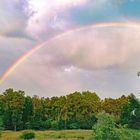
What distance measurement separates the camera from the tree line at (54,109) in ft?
367

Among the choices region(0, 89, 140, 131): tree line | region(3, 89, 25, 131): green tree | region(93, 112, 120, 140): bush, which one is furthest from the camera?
region(0, 89, 140, 131): tree line

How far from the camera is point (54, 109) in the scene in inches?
4766

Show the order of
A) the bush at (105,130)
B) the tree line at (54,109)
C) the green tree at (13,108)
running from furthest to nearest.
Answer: the tree line at (54,109) < the green tree at (13,108) < the bush at (105,130)

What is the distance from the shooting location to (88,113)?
119 m

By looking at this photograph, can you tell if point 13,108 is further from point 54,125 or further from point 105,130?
point 105,130

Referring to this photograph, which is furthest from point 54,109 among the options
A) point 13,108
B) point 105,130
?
point 105,130

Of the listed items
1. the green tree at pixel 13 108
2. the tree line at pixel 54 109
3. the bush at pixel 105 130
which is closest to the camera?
the bush at pixel 105 130

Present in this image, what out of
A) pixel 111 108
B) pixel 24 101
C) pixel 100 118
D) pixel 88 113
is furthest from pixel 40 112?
pixel 100 118

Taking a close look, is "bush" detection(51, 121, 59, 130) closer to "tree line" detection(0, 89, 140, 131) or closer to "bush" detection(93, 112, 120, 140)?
"tree line" detection(0, 89, 140, 131)

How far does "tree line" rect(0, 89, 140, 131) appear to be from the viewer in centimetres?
11201

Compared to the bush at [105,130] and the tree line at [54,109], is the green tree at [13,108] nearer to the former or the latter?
the tree line at [54,109]

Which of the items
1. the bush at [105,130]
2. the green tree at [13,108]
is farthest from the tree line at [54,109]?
the bush at [105,130]

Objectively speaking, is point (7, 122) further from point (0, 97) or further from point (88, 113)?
point (88, 113)

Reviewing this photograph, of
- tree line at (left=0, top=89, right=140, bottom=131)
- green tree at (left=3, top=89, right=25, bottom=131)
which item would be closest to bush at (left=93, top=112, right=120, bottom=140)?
tree line at (left=0, top=89, right=140, bottom=131)
